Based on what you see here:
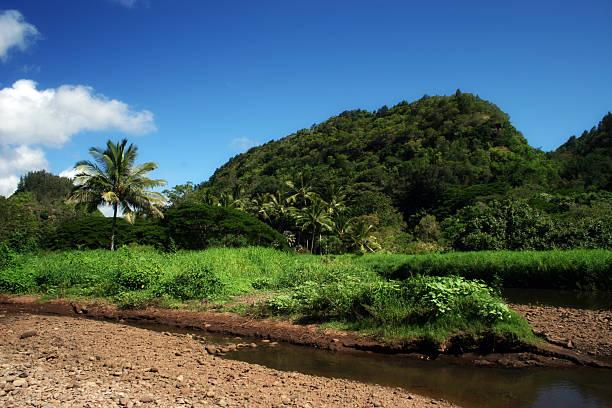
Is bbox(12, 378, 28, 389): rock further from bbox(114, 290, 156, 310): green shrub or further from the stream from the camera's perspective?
bbox(114, 290, 156, 310): green shrub

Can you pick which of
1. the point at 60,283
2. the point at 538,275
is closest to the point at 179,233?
the point at 60,283

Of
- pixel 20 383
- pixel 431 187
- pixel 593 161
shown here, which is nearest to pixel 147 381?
pixel 20 383

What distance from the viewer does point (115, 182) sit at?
86.0ft

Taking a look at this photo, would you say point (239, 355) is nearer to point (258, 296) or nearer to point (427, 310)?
point (427, 310)

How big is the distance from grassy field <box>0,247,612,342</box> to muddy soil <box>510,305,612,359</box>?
979 millimetres

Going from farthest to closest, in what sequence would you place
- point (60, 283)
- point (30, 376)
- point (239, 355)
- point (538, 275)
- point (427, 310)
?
point (538, 275)
point (60, 283)
point (427, 310)
point (239, 355)
point (30, 376)

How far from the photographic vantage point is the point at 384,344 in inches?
331

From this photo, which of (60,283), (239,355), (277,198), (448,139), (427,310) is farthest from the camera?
(448,139)

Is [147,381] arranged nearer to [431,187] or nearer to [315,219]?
[315,219]

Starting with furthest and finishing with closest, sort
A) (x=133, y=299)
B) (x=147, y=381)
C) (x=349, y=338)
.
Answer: (x=133, y=299) < (x=349, y=338) < (x=147, y=381)

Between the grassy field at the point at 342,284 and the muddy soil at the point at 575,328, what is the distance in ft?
3.21

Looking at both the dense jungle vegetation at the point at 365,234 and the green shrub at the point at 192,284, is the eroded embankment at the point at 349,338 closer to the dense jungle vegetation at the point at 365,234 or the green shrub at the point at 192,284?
the dense jungle vegetation at the point at 365,234

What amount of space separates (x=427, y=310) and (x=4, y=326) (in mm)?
9453

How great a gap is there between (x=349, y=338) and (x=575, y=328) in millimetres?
5361
